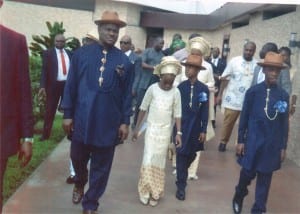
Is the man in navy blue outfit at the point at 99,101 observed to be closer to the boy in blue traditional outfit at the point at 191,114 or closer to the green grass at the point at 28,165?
the boy in blue traditional outfit at the point at 191,114

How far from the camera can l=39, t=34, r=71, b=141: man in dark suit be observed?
7301mm

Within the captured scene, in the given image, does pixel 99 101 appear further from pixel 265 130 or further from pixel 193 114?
pixel 265 130

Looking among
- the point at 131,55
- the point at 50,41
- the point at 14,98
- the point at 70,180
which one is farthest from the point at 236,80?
the point at 14,98

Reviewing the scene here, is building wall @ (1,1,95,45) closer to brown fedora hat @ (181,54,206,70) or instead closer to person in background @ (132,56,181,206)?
brown fedora hat @ (181,54,206,70)

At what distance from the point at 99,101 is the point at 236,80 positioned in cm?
369

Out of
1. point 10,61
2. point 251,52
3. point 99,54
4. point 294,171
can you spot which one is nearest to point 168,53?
point 251,52

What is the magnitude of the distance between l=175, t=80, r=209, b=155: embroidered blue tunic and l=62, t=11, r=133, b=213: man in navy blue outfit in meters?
1.01

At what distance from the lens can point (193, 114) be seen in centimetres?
538

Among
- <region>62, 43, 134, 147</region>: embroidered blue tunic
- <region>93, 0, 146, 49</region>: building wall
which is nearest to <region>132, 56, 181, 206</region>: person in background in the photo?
<region>62, 43, 134, 147</region>: embroidered blue tunic

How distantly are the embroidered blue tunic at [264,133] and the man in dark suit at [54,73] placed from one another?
134 inches

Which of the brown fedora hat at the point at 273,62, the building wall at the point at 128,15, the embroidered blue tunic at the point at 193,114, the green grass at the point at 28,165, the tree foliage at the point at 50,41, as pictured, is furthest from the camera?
the building wall at the point at 128,15

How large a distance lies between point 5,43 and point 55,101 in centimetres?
458

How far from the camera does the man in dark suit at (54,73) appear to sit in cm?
730

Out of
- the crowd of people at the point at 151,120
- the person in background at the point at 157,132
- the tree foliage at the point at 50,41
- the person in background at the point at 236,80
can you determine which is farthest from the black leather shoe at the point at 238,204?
the tree foliage at the point at 50,41
